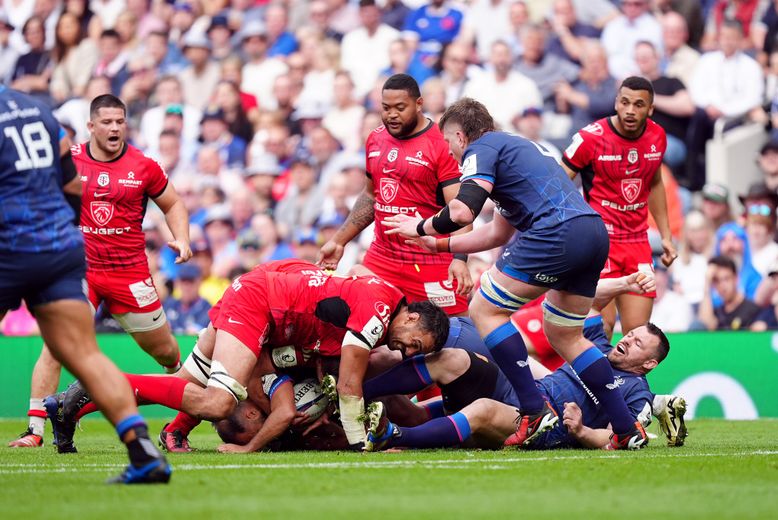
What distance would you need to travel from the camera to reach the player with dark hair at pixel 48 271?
6422 millimetres

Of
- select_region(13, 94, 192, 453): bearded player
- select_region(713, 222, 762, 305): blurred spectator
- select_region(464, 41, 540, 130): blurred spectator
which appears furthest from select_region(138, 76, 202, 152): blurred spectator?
select_region(13, 94, 192, 453): bearded player

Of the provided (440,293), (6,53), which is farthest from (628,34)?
(6,53)

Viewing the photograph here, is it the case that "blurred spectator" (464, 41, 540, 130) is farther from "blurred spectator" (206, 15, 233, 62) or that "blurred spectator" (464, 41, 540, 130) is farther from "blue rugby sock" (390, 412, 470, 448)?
"blue rugby sock" (390, 412, 470, 448)

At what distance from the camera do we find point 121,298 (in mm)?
10922

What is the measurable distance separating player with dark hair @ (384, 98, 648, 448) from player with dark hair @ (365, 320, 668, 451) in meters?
0.19

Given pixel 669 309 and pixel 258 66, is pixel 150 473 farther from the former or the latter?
pixel 258 66

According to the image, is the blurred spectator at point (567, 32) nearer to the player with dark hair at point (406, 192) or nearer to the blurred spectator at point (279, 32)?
the blurred spectator at point (279, 32)

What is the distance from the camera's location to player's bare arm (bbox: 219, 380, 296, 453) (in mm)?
8844

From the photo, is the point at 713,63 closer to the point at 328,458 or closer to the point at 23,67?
the point at 328,458

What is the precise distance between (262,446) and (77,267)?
2785mm

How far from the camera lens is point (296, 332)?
9.00 meters

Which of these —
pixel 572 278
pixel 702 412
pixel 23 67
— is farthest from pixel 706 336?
pixel 23 67

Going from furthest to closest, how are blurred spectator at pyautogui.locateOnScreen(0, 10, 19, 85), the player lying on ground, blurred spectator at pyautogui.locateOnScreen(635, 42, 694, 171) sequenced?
blurred spectator at pyautogui.locateOnScreen(0, 10, 19, 85)
blurred spectator at pyautogui.locateOnScreen(635, 42, 694, 171)
the player lying on ground

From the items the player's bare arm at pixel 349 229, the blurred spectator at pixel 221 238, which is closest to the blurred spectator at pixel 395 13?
the blurred spectator at pixel 221 238
